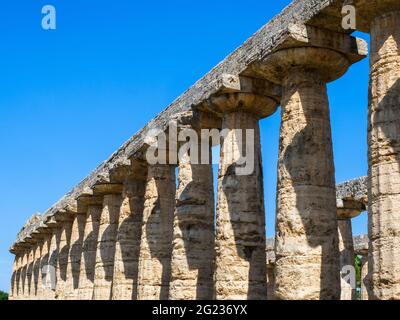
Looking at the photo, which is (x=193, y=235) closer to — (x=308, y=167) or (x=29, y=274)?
→ (x=308, y=167)

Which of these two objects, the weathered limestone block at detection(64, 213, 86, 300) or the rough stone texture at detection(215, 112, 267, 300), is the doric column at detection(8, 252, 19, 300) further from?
the rough stone texture at detection(215, 112, 267, 300)

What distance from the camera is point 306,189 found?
653 inches

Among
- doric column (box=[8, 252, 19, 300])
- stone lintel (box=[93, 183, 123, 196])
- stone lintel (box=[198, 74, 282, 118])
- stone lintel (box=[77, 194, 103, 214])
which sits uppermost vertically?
stone lintel (box=[198, 74, 282, 118])

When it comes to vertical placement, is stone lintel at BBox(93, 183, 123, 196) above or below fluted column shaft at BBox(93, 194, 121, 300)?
above

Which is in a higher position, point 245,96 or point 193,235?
point 245,96

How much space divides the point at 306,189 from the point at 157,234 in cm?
1007

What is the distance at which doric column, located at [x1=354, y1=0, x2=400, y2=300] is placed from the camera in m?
13.0

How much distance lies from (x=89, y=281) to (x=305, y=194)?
62.1 ft

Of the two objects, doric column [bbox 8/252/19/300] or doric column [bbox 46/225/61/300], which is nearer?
doric column [bbox 46/225/61/300]

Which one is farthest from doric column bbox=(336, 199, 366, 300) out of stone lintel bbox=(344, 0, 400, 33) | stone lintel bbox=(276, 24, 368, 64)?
stone lintel bbox=(344, 0, 400, 33)

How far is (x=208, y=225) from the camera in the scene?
23.0 m

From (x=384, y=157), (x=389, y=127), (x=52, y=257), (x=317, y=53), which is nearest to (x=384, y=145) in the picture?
(x=384, y=157)

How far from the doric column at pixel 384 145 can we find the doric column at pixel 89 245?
68.2 feet

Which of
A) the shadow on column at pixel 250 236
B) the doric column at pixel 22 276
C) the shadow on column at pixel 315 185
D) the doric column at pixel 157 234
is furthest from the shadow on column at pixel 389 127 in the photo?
the doric column at pixel 22 276
